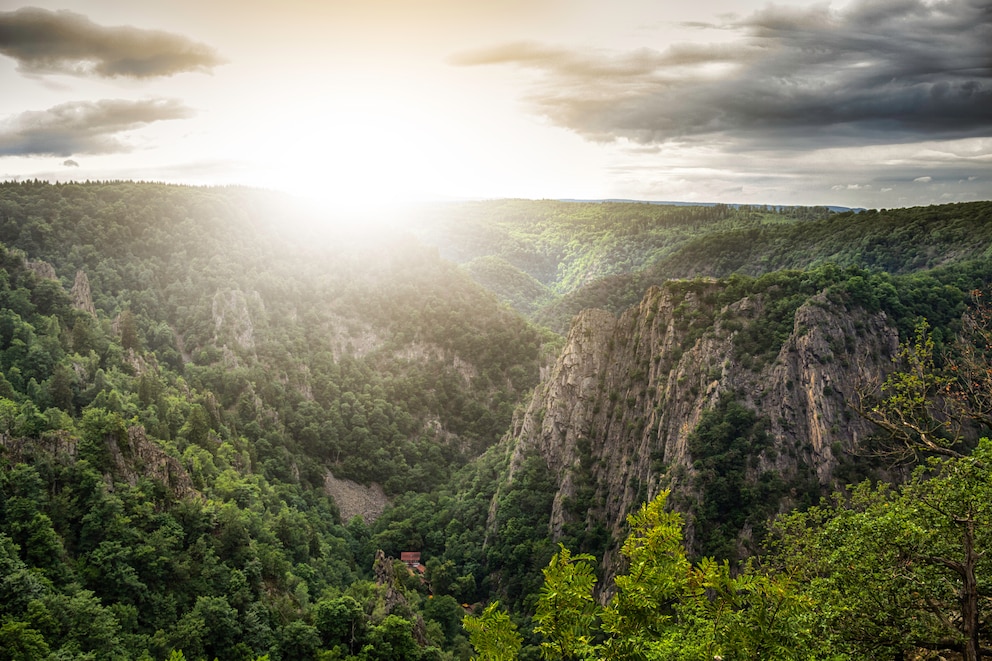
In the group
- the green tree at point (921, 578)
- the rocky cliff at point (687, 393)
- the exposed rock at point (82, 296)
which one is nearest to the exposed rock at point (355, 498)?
the rocky cliff at point (687, 393)

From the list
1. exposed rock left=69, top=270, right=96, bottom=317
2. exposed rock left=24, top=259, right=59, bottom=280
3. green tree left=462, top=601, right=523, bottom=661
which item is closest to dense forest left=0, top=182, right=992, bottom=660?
green tree left=462, top=601, right=523, bottom=661

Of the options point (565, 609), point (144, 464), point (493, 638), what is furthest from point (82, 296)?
point (565, 609)

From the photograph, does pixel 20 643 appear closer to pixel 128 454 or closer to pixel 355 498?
pixel 128 454

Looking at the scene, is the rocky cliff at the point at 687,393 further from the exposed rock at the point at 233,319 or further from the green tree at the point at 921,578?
the exposed rock at the point at 233,319

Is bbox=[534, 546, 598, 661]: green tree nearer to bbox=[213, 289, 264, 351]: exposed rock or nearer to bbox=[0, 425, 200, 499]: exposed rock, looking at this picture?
bbox=[0, 425, 200, 499]: exposed rock

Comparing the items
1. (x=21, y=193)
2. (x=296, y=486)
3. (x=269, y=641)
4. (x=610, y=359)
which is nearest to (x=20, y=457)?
(x=269, y=641)

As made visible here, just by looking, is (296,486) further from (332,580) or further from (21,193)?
(21,193)
